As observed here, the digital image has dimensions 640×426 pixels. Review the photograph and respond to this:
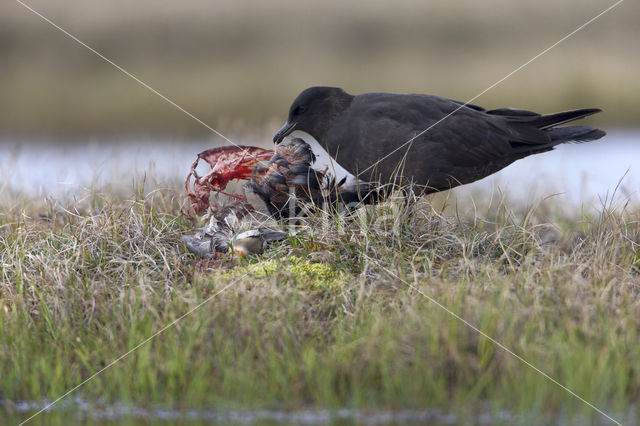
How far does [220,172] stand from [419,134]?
4.63 feet

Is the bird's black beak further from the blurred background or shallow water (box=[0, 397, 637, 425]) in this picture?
the blurred background

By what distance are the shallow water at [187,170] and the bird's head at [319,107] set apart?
1292 millimetres

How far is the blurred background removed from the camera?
14.0 m

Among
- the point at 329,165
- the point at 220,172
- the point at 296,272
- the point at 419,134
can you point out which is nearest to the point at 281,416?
the point at 296,272

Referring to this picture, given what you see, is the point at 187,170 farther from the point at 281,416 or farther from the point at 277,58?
the point at 277,58

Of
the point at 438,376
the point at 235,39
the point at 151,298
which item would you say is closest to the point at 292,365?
the point at 438,376

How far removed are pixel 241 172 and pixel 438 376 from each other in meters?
2.40

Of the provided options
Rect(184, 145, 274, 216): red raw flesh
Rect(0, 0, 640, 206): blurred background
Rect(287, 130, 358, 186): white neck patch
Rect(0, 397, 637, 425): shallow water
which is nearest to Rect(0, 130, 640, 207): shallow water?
Rect(184, 145, 274, 216): red raw flesh

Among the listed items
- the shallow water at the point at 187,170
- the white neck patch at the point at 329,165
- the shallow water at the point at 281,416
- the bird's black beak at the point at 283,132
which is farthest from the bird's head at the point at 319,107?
the shallow water at the point at 281,416

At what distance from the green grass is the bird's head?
81cm

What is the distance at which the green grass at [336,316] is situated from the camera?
387cm

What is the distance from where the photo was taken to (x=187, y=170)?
8.47 metres

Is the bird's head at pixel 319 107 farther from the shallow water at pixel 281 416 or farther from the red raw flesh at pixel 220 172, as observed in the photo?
the shallow water at pixel 281 416

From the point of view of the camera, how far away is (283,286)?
466cm
